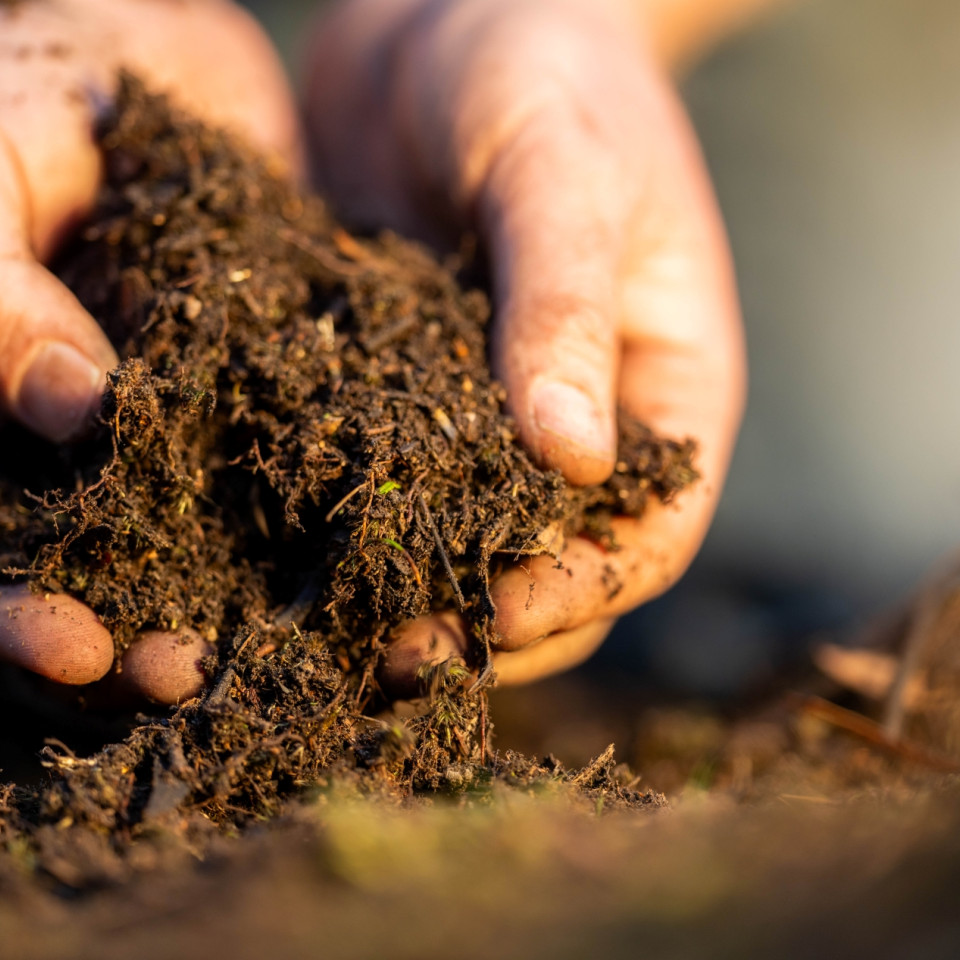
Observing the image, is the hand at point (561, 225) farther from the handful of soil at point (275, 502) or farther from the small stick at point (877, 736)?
the small stick at point (877, 736)

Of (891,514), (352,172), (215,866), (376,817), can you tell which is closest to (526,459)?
(376,817)

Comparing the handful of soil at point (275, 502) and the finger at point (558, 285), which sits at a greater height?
the finger at point (558, 285)

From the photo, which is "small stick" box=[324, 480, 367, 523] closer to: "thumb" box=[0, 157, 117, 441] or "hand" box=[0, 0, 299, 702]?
"hand" box=[0, 0, 299, 702]

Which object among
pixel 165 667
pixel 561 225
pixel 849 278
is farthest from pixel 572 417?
pixel 849 278

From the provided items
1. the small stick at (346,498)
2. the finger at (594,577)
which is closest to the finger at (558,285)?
the finger at (594,577)

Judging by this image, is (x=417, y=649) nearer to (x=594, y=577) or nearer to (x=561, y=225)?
(x=594, y=577)

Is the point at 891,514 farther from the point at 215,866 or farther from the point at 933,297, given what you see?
the point at 215,866

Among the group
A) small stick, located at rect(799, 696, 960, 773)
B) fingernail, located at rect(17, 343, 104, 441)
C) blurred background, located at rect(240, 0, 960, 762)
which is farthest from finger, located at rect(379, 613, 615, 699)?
blurred background, located at rect(240, 0, 960, 762)
